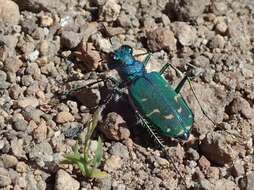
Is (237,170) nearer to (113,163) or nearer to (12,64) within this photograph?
(113,163)

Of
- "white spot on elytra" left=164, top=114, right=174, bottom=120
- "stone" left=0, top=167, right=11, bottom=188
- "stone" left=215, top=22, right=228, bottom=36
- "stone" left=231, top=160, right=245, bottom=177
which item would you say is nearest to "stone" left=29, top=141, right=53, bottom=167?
"stone" left=0, top=167, right=11, bottom=188

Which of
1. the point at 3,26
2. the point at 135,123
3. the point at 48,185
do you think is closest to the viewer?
the point at 48,185

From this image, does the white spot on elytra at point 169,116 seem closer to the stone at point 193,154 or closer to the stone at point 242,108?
the stone at point 193,154

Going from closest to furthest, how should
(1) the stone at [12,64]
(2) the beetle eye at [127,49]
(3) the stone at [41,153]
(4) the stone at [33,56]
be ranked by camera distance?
(3) the stone at [41,153] < (1) the stone at [12,64] < (4) the stone at [33,56] < (2) the beetle eye at [127,49]

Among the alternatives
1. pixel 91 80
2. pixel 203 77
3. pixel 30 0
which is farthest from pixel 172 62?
pixel 30 0

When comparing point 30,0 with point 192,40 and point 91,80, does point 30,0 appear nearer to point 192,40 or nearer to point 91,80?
point 91,80

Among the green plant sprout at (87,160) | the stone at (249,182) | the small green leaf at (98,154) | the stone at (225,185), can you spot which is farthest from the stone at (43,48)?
the stone at (249,182)
